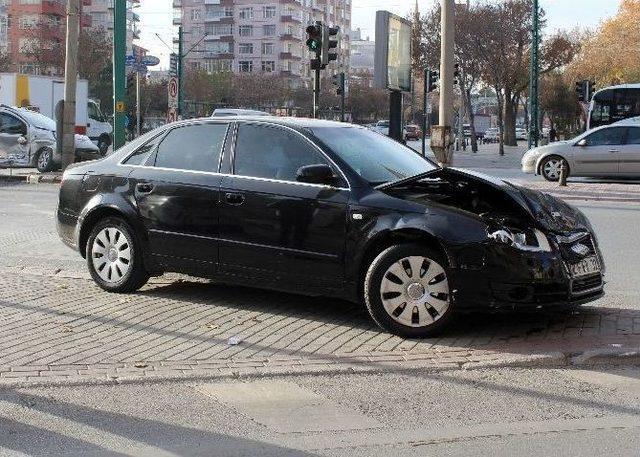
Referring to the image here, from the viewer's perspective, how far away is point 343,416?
16.3 ft

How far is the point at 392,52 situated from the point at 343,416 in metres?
19.0

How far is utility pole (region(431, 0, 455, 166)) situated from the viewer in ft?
61.1

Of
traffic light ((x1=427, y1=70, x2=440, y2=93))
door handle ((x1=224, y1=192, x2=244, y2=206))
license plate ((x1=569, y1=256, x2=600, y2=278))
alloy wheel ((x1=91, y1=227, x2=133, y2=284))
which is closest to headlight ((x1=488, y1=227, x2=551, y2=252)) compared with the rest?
license plate ((x1=569, y1=256, x2=600, y2=278))

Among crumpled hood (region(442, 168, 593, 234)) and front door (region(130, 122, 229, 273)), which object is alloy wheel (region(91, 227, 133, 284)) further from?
crumpled hood (region(442, 168, 593, 234))

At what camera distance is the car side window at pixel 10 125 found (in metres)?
24.8

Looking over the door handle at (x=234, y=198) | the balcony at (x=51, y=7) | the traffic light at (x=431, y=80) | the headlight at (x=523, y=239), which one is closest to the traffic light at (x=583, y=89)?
the traffic light at (x=431, y=80)

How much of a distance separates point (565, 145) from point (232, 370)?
1907 cm

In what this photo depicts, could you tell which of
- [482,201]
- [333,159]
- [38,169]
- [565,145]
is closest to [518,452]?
[482,201]

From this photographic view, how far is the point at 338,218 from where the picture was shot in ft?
22.5

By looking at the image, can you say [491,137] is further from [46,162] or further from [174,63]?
[46,162]

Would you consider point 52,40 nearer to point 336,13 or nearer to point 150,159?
point 336,13

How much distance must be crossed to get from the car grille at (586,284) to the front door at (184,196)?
2.83 metres

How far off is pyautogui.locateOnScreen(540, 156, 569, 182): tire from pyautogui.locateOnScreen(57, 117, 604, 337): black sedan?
52.7 ft

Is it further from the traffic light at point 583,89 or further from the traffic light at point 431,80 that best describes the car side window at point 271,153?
the traffic light at point 583,89
